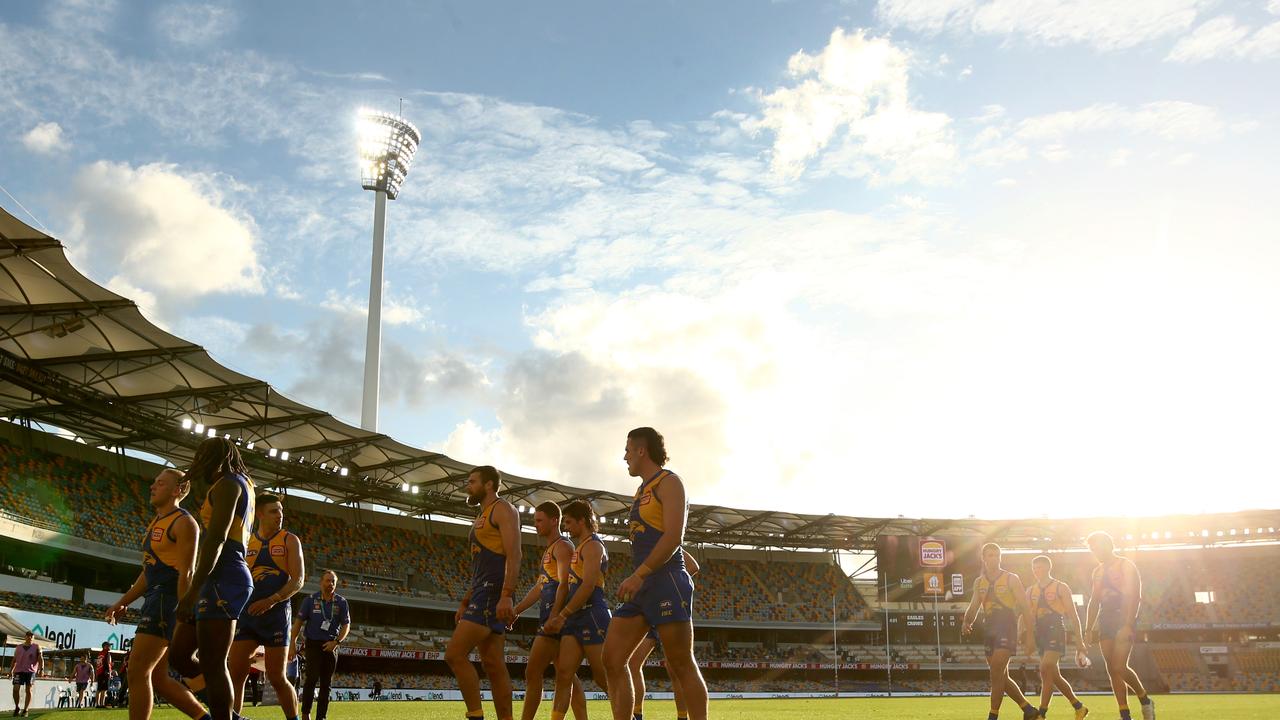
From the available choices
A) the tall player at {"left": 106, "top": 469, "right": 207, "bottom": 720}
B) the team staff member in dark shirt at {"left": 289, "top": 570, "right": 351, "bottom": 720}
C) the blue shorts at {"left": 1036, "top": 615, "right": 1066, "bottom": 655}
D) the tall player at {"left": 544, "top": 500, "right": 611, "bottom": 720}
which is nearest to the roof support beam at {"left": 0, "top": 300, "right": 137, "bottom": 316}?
the team staff member in dark shirt at {"left": 289, "top": 570, "right": 351, "bottom": 720}

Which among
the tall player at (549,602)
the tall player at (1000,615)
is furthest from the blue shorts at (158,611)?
the tall player at (1000,615)

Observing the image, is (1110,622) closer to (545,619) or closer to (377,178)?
(545,619)

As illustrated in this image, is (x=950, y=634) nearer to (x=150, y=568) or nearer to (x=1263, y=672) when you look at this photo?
(x=1263, y=672)

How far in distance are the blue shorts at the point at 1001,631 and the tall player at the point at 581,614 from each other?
5.45m

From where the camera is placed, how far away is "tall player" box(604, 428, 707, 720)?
650cm

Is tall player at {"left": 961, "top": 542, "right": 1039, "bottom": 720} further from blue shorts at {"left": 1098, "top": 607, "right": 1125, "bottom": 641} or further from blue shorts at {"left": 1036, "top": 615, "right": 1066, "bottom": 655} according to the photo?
blue shorts at {"left": 1098, "top": 607, "right": 1125, "bottom": 641}

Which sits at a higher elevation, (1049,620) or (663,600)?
(663,600)

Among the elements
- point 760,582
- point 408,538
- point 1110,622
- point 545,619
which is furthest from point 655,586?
point 760,582

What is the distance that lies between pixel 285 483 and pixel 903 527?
119ft

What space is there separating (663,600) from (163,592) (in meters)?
3.62

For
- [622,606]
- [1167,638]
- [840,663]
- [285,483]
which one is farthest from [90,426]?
[1167,638]

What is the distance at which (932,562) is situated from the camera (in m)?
54.3

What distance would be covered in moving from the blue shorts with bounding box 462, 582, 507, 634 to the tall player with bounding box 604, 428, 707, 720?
134 centimetres

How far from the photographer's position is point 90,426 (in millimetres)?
36281
